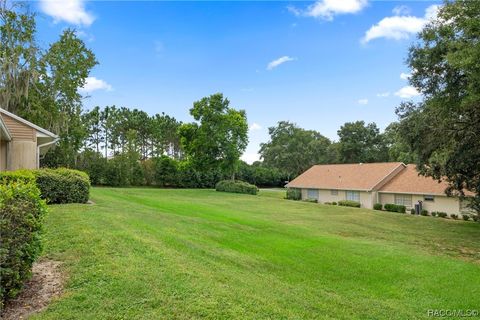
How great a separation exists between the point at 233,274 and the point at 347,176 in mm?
33238

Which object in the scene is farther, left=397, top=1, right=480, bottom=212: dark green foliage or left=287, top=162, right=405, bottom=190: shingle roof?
left=287, top=162, right=405, bottom=190: shingle roof

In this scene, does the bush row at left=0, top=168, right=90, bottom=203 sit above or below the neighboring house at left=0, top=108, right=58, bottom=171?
below

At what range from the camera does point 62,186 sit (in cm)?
1172

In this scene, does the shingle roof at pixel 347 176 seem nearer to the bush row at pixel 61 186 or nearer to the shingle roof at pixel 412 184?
the shingle roof at pixel 412 184

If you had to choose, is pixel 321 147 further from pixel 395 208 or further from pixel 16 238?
pixel 16 238

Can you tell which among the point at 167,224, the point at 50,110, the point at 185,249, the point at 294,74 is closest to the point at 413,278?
the point at 185,249

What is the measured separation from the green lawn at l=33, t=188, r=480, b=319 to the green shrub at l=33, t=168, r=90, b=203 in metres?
1.71

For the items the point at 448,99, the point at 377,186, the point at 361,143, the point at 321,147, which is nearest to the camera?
the point at 448,99

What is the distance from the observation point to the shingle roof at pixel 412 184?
2833 cm

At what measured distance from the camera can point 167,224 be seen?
1070 centimetres

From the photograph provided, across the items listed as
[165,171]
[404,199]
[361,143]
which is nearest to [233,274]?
[404,199]

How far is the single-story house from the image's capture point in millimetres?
28278

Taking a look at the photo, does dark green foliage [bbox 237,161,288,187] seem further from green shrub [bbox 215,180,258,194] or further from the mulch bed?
the mulch bed

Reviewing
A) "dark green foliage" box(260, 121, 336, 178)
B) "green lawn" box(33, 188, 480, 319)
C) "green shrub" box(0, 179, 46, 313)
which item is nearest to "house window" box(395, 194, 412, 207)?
"green lawn" box(33, 188, 480, 319)
